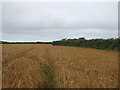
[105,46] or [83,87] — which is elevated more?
[105,46]

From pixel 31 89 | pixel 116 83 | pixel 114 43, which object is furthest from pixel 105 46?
pixel 31 89

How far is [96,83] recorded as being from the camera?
12.0ft

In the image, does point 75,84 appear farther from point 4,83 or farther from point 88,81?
point 4,83

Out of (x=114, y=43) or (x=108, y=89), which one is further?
(x=114, y=43)

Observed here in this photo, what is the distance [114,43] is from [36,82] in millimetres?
25096

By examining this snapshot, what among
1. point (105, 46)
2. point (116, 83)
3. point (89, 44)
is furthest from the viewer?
point (89, 44)

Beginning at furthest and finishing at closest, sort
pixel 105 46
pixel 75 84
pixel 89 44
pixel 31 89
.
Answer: pixel 89 44, pixel 105 46, pixel 75 84, pixel 31 89

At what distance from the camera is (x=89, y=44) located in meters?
36.6

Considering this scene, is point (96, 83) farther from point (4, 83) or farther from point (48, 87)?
point (4, 83)

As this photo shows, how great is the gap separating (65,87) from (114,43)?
81.4 ft

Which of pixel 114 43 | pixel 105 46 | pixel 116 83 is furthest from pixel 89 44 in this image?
pixel 116 83

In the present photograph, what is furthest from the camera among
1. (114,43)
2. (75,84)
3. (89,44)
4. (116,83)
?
(89,44)

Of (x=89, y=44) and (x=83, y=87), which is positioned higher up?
(x=89, y=44)

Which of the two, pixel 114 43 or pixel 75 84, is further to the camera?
pixel 114 43
